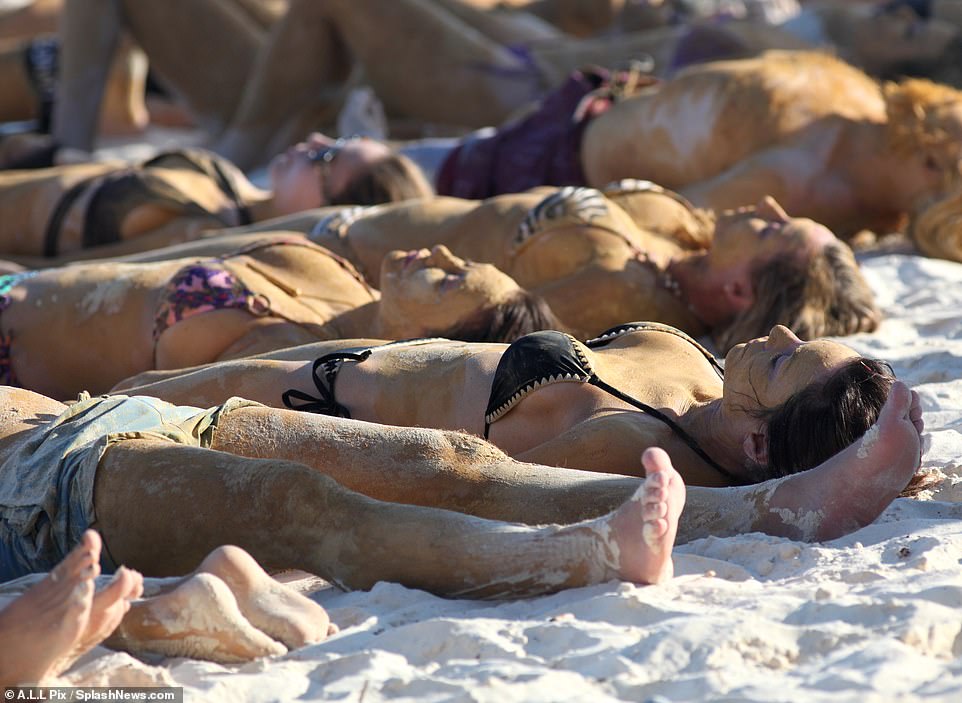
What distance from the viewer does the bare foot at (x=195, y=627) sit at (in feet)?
6.54

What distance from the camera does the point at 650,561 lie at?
217 centimetres

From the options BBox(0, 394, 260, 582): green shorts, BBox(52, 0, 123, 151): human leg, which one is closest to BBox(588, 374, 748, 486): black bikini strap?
BBox(0, 394, 260, 582): green shorts

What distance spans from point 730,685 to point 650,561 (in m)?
0.33

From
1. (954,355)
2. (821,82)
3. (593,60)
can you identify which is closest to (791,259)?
(954,355)

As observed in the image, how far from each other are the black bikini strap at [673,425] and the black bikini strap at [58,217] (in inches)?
115

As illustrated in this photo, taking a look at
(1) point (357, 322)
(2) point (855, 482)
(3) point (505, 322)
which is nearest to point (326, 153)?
(1) point (357, 322)

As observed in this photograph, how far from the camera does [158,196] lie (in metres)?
5.03

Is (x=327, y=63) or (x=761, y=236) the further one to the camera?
(x=327, y=63)

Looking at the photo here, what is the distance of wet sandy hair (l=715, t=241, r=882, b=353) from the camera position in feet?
12.5

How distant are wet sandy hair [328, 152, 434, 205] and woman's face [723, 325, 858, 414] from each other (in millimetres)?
2378

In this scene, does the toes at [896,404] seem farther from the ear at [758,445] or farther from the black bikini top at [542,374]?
the black bikini top at [542,374]

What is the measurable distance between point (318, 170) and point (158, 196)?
0.61m

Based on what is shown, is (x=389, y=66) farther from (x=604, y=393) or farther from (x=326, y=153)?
(x=604, y=393)

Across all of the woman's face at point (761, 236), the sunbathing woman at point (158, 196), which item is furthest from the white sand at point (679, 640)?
the sunbathing woman at point (158, 196)
